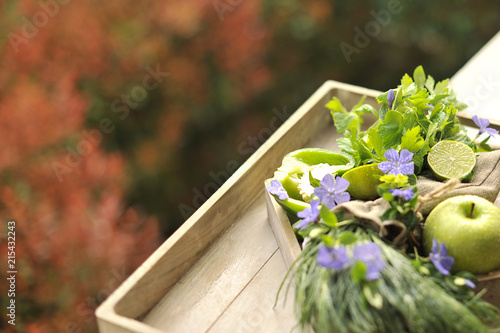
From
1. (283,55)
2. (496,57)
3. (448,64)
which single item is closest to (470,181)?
(496,57)

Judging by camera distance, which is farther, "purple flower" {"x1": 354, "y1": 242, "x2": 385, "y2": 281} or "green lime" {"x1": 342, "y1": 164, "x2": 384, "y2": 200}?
"green lime" {"x1": 342, "y1": 164, "x2": 384, "y2": 200}

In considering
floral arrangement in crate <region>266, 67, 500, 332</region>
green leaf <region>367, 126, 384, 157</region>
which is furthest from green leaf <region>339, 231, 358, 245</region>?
green leaf <region>367, 126, 384, 157</region>

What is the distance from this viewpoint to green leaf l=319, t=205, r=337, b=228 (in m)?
1.06

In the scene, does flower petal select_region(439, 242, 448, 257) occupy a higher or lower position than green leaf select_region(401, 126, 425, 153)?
lower

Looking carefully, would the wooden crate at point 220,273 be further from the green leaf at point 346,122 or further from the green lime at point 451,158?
the green lime at point 451,158

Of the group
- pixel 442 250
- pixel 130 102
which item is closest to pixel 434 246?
pixel 442 250

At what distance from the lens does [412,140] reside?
1223mm

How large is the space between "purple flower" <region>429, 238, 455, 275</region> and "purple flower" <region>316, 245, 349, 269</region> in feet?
0.59

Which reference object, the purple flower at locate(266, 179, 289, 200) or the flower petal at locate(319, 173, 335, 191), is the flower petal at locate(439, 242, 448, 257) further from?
the purple flower at locate(266, 179, 289, 200)

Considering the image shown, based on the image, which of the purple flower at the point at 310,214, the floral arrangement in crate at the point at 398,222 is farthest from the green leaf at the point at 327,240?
the purple flower at the point at 310,214

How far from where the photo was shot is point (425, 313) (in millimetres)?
932

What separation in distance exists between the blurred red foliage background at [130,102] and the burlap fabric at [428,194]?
1046 millimetres

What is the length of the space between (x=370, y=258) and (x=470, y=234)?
0.22 meters

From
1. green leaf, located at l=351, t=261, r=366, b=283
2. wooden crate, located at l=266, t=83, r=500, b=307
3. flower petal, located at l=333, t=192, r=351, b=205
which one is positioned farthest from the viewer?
flower petal, located at l=333, t=192, r=351, b=205
